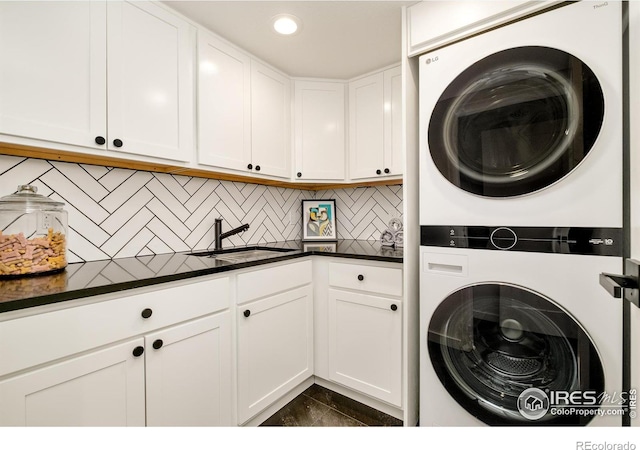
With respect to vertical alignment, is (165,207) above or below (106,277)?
above

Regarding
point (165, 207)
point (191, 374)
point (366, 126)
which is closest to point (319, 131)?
point (366, 126)

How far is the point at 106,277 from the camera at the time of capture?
1.08m

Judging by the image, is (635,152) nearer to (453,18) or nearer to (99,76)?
(453,18)

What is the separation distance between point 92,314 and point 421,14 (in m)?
1.86

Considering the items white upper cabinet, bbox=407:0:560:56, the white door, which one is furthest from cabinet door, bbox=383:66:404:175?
the white door

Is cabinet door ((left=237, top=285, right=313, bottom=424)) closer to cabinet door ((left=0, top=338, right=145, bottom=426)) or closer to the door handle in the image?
cabinet door ((left=0, top=338, right=145, bottom=426))

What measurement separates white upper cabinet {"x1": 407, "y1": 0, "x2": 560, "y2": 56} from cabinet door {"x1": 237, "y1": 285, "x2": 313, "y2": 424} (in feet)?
4.92

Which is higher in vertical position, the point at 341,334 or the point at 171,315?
the point at 171,315

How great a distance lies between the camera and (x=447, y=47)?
1275 millimetres

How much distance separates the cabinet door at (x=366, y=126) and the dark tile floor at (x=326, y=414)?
5.06 ft

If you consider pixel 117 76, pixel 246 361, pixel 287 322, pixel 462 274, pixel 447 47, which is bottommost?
pixel 246 361

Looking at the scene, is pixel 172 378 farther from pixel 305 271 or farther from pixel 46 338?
pixel 305 271

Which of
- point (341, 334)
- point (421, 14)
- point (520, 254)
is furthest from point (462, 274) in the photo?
point (421, 14)

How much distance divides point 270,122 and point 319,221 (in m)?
0.94
